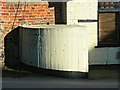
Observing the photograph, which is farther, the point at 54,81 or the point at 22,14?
the point at 22,14

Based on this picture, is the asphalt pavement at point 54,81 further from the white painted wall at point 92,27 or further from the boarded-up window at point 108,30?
the boarded-up window at point 108,30

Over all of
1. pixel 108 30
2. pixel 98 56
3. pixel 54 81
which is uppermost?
pixel 108 30

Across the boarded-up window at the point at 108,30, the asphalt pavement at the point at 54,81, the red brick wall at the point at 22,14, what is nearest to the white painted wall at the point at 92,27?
the boarded-up window at the point at 108,30

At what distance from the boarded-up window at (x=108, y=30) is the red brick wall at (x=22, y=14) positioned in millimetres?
1729

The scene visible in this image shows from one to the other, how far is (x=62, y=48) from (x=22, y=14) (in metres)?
2.05

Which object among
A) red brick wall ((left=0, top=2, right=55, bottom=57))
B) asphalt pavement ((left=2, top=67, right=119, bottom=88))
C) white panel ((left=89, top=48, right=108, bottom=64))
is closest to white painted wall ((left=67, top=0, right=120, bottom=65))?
white panel ((left=89, top=48, right=108, bottom=64))

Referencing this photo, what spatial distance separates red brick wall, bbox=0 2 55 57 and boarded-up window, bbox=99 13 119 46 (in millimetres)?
1729

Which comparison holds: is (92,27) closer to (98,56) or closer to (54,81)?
(98,56)

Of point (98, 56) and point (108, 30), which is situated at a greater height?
point (108, 30)

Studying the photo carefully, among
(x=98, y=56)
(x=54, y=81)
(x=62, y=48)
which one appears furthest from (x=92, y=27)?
(x=54, y=81)

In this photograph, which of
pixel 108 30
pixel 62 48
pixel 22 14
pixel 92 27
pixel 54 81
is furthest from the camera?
pixel 108 30

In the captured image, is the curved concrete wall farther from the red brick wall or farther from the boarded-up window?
the boarded-up window

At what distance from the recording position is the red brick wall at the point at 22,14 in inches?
407

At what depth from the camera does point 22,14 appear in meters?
10.5
